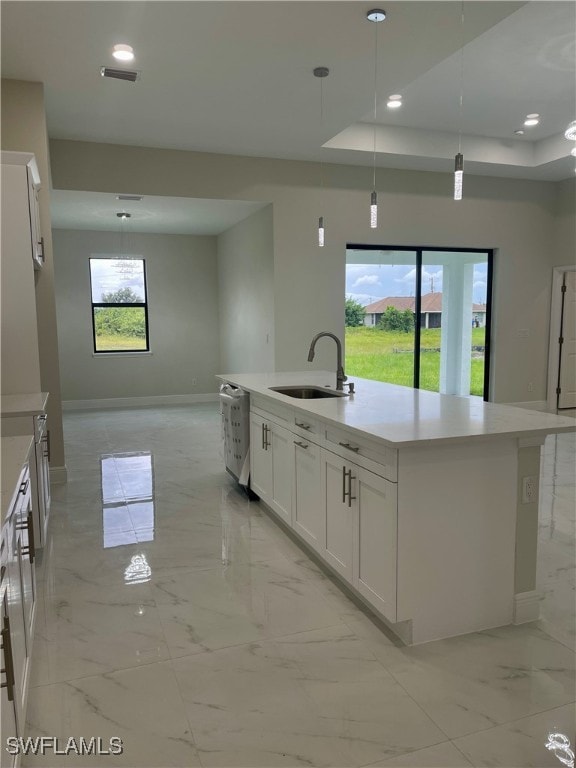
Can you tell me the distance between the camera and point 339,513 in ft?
8.98

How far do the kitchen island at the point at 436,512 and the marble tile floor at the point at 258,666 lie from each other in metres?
0.15

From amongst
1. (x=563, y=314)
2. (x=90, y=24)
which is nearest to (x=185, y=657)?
(x=90, y=24)

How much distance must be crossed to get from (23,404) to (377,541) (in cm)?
228

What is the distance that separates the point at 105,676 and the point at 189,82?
166 inches

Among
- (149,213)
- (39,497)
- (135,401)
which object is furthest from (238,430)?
(135,401)

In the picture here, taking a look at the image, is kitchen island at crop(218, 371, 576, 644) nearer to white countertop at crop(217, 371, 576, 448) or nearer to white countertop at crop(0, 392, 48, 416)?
white countertop at crop(217, 371, 576, 448)

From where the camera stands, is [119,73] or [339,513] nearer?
[339,513]

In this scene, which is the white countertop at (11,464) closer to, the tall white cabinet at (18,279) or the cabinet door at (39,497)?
the cabinet door at (39,497)

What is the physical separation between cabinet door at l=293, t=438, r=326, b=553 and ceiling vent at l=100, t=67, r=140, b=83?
3104mm

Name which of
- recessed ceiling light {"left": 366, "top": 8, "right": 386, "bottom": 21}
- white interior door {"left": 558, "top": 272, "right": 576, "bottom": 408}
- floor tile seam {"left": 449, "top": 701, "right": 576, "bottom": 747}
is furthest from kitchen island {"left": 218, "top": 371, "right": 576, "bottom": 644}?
white interior door {"left": 558, "top": 272, "right": 576, "bottom": 408}

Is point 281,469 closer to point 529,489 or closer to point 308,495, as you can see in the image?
point 308,495

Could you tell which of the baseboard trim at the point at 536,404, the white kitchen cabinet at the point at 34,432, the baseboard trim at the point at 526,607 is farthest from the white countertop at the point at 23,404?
the baseboard trim at the point at 536,404

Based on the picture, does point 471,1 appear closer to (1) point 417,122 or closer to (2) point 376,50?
(2) point 376,50

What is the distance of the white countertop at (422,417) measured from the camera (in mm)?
2324
